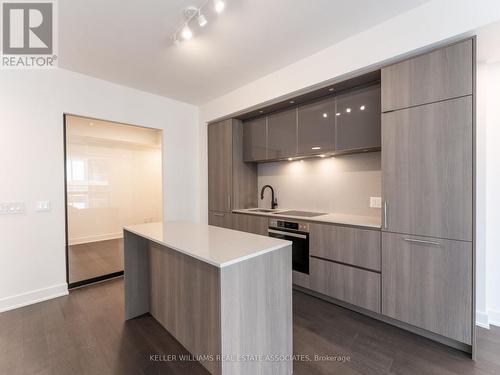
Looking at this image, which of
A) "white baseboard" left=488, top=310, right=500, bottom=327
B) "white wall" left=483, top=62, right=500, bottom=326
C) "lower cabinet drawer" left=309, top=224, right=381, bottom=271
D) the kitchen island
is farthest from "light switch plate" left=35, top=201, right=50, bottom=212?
"white baseboard" left=488, top=310, right=500, bottom=327

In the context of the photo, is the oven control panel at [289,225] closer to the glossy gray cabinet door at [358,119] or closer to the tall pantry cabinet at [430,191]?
the tall pantry cabinet at [430,191]

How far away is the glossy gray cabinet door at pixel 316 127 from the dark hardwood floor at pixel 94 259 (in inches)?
111

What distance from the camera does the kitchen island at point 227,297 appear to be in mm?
1291

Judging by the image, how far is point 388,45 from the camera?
2.01 metres

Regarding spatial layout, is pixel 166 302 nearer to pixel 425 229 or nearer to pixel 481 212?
pixel 425 229

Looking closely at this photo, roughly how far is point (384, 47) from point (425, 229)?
158 cm

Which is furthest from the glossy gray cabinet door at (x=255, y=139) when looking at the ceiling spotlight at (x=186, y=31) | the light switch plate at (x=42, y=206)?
the light switch plate at (x=42, y=206)

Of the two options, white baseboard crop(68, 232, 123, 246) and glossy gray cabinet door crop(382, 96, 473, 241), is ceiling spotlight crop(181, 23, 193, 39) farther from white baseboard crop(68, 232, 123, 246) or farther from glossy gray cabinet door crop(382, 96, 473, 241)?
white baseboard crop(68, 232, 123, 246)

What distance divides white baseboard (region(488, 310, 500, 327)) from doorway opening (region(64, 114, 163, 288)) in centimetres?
411

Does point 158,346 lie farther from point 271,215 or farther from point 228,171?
point 228,171

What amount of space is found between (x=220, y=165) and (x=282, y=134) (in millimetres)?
1163

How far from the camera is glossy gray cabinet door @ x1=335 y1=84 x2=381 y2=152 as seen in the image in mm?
2342

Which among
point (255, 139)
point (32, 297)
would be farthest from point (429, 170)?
point (32, 297)

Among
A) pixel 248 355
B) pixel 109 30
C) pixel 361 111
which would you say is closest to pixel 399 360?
pixel 248 355
